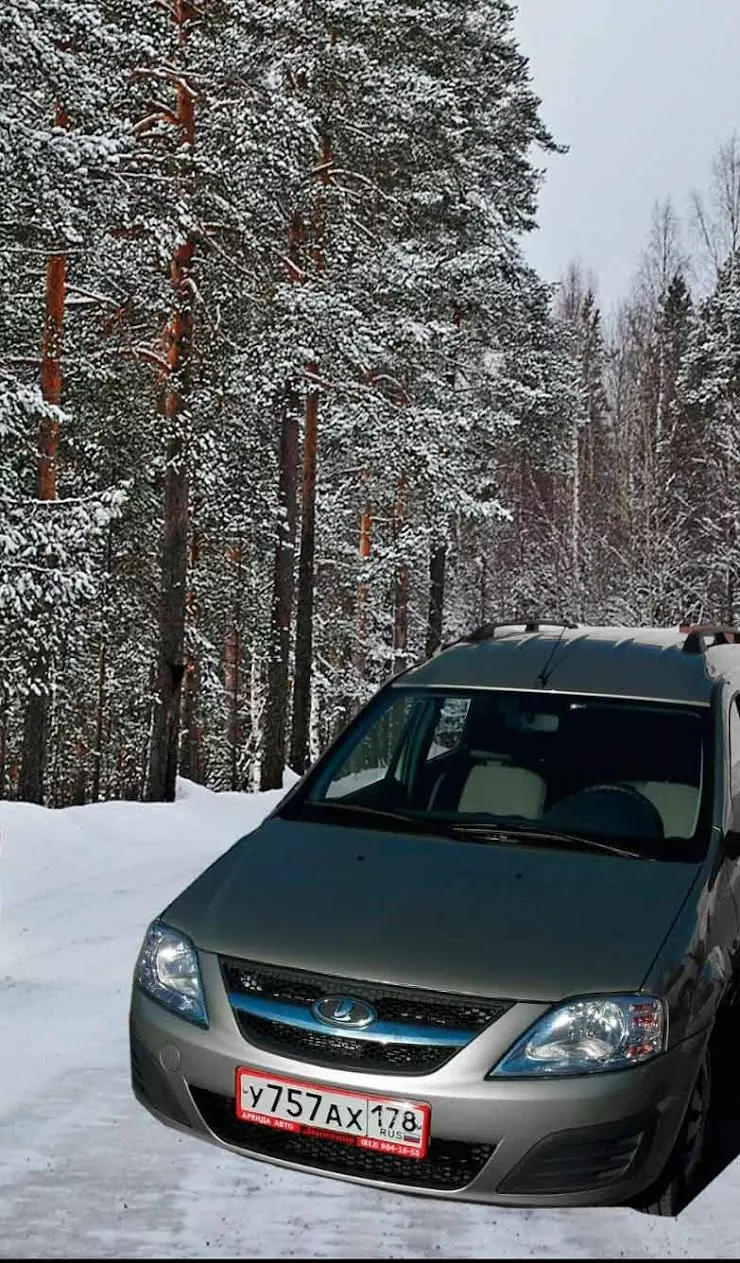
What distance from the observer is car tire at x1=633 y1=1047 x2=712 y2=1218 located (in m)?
3.46

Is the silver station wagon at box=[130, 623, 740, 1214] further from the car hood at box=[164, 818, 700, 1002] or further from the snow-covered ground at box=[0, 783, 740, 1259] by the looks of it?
the snow-covered ground at box=[0, 783, 740, 1259]

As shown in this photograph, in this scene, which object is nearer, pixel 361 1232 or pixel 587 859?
pixel 361 1232

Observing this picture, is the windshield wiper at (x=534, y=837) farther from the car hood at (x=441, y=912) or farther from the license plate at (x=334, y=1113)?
the license plate at (x=334, y=1113)

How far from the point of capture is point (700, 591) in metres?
38.2

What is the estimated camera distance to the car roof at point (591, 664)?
4840mm

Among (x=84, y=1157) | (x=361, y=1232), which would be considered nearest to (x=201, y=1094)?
(x=361, y=1232)

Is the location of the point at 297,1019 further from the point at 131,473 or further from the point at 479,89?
the point at 479,89

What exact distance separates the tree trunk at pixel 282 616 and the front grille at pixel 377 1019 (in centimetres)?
1855

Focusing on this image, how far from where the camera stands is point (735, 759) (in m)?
4.64

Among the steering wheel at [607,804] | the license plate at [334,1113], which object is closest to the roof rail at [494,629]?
the steering wheel at [607,804]

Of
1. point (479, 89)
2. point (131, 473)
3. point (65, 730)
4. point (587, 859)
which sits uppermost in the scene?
point (479, 89)

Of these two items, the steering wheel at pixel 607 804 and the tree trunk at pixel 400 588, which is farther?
the tree trunk at pixel 400 588

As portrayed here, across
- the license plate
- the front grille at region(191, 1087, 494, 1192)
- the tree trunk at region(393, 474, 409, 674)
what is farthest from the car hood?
the tree trunk at region(393, 474, 409, 674)

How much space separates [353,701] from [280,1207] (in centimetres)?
2780
